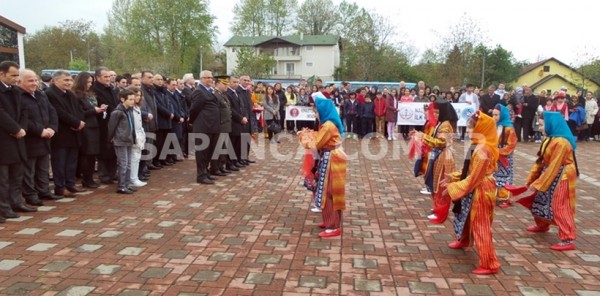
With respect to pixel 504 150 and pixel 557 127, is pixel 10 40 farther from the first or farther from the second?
pixel 557 127

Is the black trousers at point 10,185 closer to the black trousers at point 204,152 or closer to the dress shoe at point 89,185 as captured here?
the dress shoe at point 89,185

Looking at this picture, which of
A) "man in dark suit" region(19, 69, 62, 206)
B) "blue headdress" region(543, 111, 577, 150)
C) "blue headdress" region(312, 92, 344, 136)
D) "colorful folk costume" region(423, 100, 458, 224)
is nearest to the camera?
"blue headdress" region(543, 111, 577, 150)

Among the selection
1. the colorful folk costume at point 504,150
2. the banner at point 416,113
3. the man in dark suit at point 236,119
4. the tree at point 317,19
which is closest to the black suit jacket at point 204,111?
the man in dark suit at point 236,119

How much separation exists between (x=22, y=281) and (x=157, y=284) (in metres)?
1.19

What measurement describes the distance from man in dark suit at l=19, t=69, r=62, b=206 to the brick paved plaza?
1.15 feet

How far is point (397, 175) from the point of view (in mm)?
9578

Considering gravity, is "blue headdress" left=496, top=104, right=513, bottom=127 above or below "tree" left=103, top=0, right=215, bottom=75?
below

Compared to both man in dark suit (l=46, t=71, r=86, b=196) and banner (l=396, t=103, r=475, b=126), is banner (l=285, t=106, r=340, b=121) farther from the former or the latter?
man in dark suit (l=46, t=71, r=86, b=196)

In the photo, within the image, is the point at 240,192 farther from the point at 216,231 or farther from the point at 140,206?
the point at 216,231

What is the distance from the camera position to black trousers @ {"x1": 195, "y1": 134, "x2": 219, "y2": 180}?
28.0 ft

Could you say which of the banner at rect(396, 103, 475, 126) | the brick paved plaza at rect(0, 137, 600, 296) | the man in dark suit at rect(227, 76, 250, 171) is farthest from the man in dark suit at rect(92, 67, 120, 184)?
the banner at rect(396, 103, 475, 126)

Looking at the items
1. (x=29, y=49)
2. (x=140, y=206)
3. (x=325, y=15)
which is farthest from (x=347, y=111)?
(x=325, y=15)

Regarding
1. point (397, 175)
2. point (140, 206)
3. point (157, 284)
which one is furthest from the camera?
point (397, 175)

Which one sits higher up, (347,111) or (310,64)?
(310,64)
